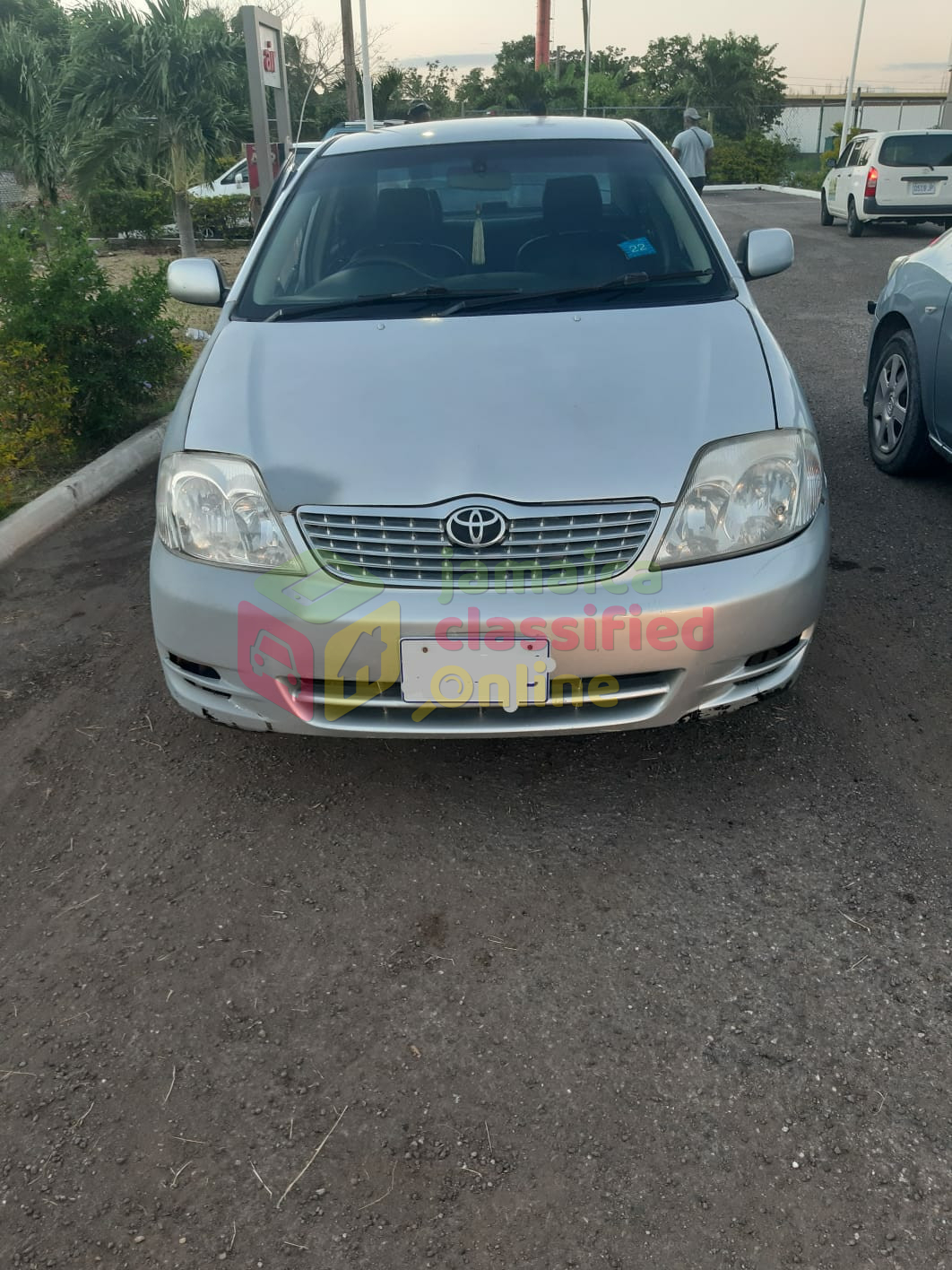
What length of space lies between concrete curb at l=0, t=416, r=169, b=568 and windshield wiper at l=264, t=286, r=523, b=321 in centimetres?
208

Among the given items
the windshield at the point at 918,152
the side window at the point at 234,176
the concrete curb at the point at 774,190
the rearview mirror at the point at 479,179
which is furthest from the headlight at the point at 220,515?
the concrete curb at the point at 774,190

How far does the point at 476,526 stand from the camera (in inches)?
99.7

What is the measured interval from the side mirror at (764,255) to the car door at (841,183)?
48.7 ft

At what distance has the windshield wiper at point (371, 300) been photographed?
132 inches

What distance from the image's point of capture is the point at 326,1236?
5.85 feet

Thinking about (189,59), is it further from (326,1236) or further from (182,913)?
(326,1236)

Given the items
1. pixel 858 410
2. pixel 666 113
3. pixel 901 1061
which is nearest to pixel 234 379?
pixel 901 1061

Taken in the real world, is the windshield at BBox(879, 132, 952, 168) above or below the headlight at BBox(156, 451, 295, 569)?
above

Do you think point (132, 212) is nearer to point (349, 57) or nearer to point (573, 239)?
point (573, 239)

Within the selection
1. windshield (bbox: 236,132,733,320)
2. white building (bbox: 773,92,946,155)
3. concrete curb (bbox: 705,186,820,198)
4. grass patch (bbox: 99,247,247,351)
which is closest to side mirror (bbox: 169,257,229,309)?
windshield (bbox: 236,132,733,320)

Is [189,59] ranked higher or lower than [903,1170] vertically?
higher

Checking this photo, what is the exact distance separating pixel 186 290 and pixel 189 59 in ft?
31.4

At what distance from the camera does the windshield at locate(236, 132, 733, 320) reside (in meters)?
3.41

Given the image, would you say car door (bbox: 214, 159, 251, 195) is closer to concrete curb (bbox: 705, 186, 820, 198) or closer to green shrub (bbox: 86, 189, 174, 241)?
green shrub (bbox: 86, 189, 174, 241)
